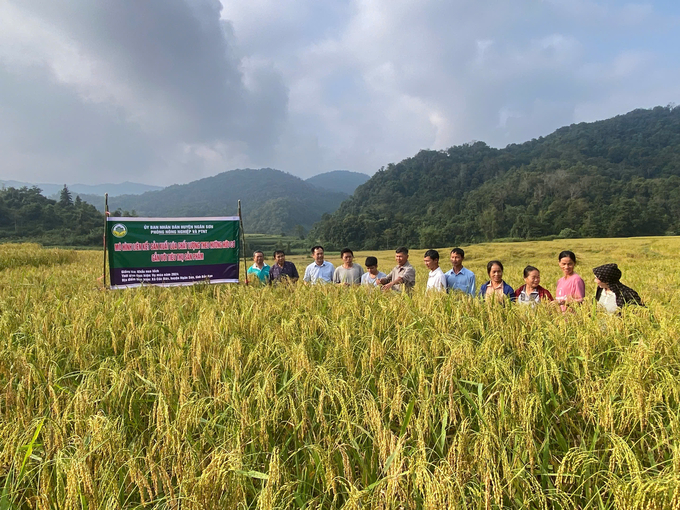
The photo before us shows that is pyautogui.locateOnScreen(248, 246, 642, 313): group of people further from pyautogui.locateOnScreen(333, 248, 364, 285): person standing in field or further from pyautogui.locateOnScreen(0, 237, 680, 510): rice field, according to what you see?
pyautogui.locateOnScreen(0, 237, 680, 510): rice field

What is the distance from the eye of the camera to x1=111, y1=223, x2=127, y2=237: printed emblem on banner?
591 centimetres

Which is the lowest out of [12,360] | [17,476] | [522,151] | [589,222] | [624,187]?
[17,476]

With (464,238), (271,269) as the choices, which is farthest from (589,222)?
(271,269)

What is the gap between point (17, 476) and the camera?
60.0 inches

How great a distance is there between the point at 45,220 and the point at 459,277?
3267 inches

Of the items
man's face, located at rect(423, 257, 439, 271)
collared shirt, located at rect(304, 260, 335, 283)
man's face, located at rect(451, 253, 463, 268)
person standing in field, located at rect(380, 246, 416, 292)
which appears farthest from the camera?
collared shirt, located at rect(304, 260, 335, 283)

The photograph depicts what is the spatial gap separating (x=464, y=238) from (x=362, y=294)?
5911 centimetres

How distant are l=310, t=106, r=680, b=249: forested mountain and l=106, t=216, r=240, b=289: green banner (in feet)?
177

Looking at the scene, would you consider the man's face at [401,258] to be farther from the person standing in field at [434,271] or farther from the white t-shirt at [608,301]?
the white t-shirt at [608,301]

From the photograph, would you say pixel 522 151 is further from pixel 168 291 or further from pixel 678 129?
pixel 168 291

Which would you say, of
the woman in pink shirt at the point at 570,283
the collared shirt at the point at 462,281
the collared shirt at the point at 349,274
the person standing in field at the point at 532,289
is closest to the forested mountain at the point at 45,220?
the collared shirt at the point at 349,274

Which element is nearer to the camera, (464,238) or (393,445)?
(393,445)

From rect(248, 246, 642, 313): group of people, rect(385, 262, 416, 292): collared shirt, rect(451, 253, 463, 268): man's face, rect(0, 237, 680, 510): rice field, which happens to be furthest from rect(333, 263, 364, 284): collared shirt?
rect(0, 237, 680, 510): rice field

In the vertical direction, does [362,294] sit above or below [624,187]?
below
